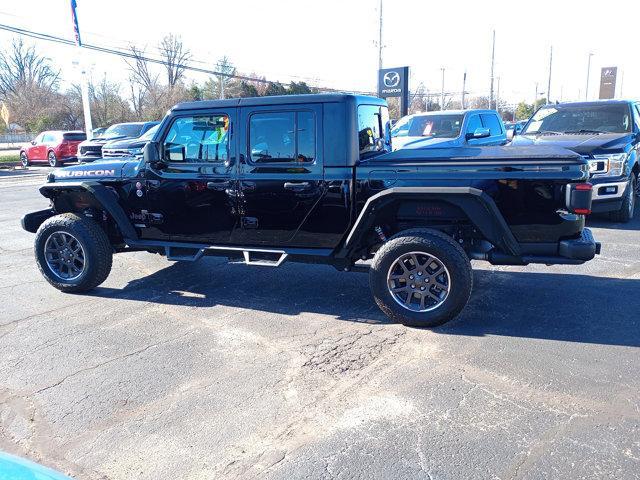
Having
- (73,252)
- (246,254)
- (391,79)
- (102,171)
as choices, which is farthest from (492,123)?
(391,79)

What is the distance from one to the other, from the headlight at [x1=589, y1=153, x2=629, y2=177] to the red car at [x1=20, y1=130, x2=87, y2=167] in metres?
22.1

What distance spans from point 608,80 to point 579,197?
2028 inches

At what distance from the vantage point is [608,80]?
47312mm

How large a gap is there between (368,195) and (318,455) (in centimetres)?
244

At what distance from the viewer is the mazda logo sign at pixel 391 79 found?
2213cm

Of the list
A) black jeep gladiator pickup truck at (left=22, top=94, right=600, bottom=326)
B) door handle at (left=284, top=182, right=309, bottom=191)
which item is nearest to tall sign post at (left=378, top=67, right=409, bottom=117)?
black jeep gladiator pickup truck at (left=22, top=94, right=600, bottom=326)

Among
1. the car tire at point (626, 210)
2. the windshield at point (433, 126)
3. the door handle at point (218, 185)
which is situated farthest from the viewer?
the windshield at point (433, 126)

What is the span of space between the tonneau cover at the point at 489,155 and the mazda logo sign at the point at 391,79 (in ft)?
58.5

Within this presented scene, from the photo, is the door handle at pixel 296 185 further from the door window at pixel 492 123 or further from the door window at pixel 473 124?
the door window at pixel 492 123

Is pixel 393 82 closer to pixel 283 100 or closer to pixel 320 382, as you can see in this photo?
pixel 283 100

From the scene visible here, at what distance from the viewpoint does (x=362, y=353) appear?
4051mm

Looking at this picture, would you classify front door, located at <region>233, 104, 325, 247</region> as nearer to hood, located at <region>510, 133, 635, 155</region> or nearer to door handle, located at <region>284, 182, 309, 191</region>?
door handle, located at <region>284, 182, 309, 191</region>

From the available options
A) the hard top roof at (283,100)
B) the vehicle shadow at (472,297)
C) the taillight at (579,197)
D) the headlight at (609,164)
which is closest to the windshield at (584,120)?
the headlight at (609,164)

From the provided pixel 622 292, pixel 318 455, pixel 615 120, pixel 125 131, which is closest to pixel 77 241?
pixel 318 455
